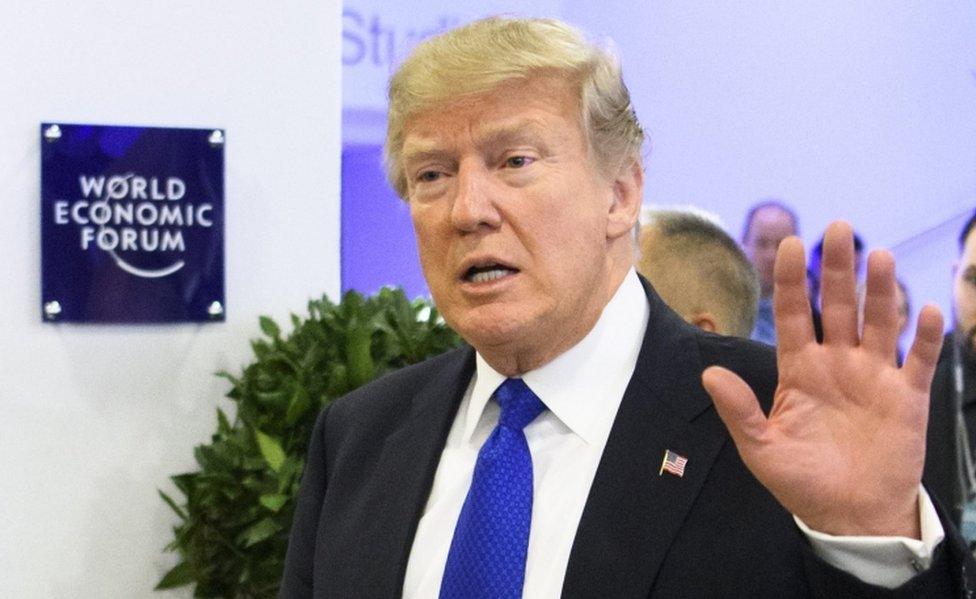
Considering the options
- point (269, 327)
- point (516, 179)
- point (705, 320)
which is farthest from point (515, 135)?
point (269, 327)

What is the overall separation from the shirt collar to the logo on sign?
1507mm

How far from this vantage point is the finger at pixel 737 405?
1438 mm

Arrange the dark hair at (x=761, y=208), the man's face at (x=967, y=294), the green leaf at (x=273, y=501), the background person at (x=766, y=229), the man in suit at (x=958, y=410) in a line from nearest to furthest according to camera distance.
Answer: the man in suit at (x=958, y=410), the man's face at (x=967, y=294), the green leaf at (x=273, y=501), the background person at (x=766, y=229), the dark hair at (x=761, y=208)

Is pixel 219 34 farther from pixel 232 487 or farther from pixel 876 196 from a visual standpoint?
pixel 876 196

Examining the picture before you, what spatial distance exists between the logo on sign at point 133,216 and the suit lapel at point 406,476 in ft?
4.25

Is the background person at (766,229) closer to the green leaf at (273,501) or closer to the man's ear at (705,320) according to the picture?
the man's ear at (705,320)

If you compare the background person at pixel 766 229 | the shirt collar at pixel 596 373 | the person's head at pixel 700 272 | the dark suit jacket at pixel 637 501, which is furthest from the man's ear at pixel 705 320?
the background person at pixel 766 229

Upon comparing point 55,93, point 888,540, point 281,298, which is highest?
point 55,93

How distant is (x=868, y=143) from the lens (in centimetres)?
639

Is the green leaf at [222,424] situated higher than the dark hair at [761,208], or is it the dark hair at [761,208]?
the dark hair at [761,208]

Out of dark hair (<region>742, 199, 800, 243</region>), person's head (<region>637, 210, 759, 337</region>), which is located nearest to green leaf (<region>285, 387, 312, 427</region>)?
person's head (<region>637, 210, 759, 337</region>)

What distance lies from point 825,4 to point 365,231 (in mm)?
2483

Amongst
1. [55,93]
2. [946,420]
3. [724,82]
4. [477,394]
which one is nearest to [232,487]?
[55,93]

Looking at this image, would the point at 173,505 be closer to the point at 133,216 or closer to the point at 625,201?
the point at 133,216
